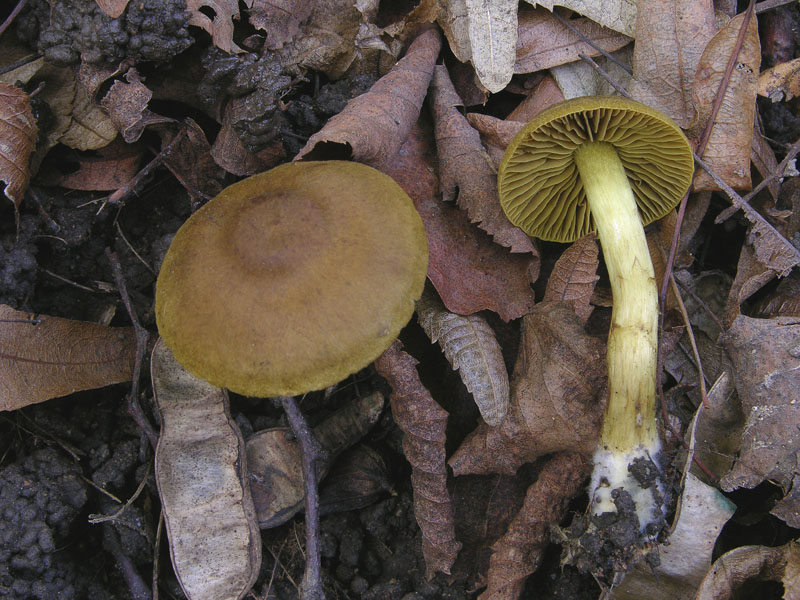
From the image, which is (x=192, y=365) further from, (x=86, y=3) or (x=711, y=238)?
(x=711, y=238)

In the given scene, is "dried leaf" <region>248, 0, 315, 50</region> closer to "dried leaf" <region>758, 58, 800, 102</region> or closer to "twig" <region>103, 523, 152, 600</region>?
"dried leaf" <region>758, 58, 800, 102</region>

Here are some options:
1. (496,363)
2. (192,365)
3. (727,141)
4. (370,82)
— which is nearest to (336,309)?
(192,365)

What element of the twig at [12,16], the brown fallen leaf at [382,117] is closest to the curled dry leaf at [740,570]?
the brown fallen leaf at [382,117]

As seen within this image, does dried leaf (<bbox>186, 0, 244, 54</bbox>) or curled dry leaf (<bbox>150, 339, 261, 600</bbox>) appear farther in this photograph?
dried leaf (<bbox>186, 0, 244, 54</bbox>)

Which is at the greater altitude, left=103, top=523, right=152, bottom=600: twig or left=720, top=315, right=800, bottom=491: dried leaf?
left=720, top=315, right=800, bottom=491: dried leaf

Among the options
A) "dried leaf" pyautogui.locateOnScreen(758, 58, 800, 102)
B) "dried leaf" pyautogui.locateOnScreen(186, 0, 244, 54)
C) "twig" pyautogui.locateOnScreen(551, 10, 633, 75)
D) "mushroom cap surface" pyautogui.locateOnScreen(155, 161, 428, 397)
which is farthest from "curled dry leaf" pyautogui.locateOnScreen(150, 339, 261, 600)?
"dried leaf" pyautogui.locateOnScreen(758, 58, 800, 102)

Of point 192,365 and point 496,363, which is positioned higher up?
point 192,365

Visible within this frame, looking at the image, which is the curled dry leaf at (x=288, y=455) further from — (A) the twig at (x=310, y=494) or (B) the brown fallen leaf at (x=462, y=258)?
(B) the brown fallen leaf at (x=462, y=258)
